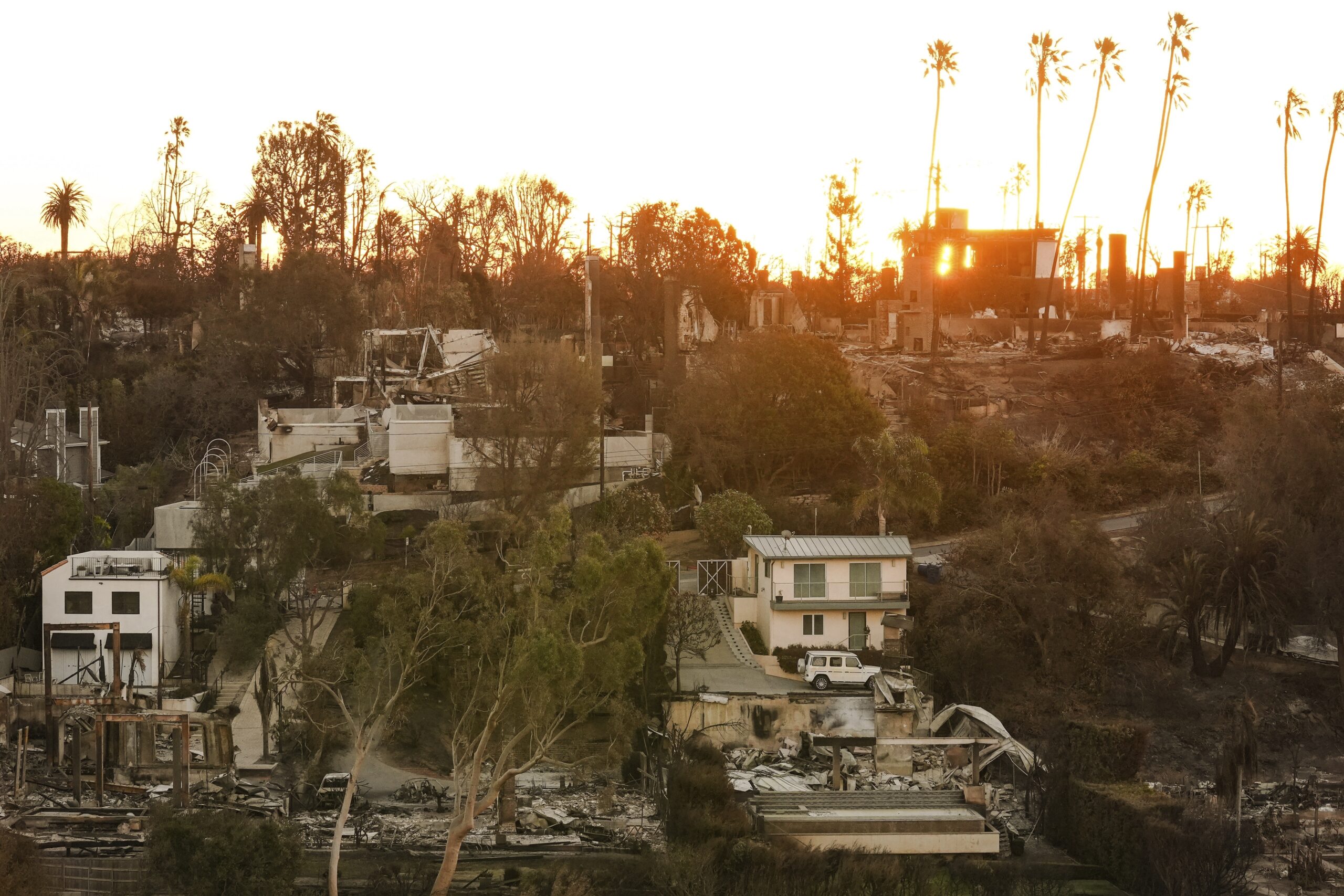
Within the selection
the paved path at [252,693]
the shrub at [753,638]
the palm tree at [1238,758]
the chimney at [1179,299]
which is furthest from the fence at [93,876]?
the chimney at [1179,299]

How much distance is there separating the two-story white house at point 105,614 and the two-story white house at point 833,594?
12.6 metres

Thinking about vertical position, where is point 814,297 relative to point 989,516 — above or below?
above

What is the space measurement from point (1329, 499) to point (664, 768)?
61.3ft

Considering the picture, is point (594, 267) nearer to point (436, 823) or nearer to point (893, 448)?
point (893, 448)

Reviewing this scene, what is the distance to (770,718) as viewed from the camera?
2667 centimetres

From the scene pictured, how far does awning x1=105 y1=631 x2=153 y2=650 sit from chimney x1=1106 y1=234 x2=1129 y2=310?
43.9m

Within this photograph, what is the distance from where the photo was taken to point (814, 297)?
60.2 m

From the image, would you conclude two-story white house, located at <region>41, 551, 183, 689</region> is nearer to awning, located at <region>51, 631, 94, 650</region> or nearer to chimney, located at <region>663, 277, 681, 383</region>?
awning, located at <region>51, 631, 94, 650</region>

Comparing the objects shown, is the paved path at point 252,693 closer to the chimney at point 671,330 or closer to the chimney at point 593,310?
the chimney at point 593,310

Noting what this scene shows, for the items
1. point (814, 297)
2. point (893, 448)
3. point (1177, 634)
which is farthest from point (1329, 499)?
point (814, 297)

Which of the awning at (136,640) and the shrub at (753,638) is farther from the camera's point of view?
the shrub at (753,638)

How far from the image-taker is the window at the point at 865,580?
99.7 feet

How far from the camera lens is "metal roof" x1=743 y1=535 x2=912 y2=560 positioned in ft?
98.5

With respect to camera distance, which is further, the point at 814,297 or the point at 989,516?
the point at 814,297
